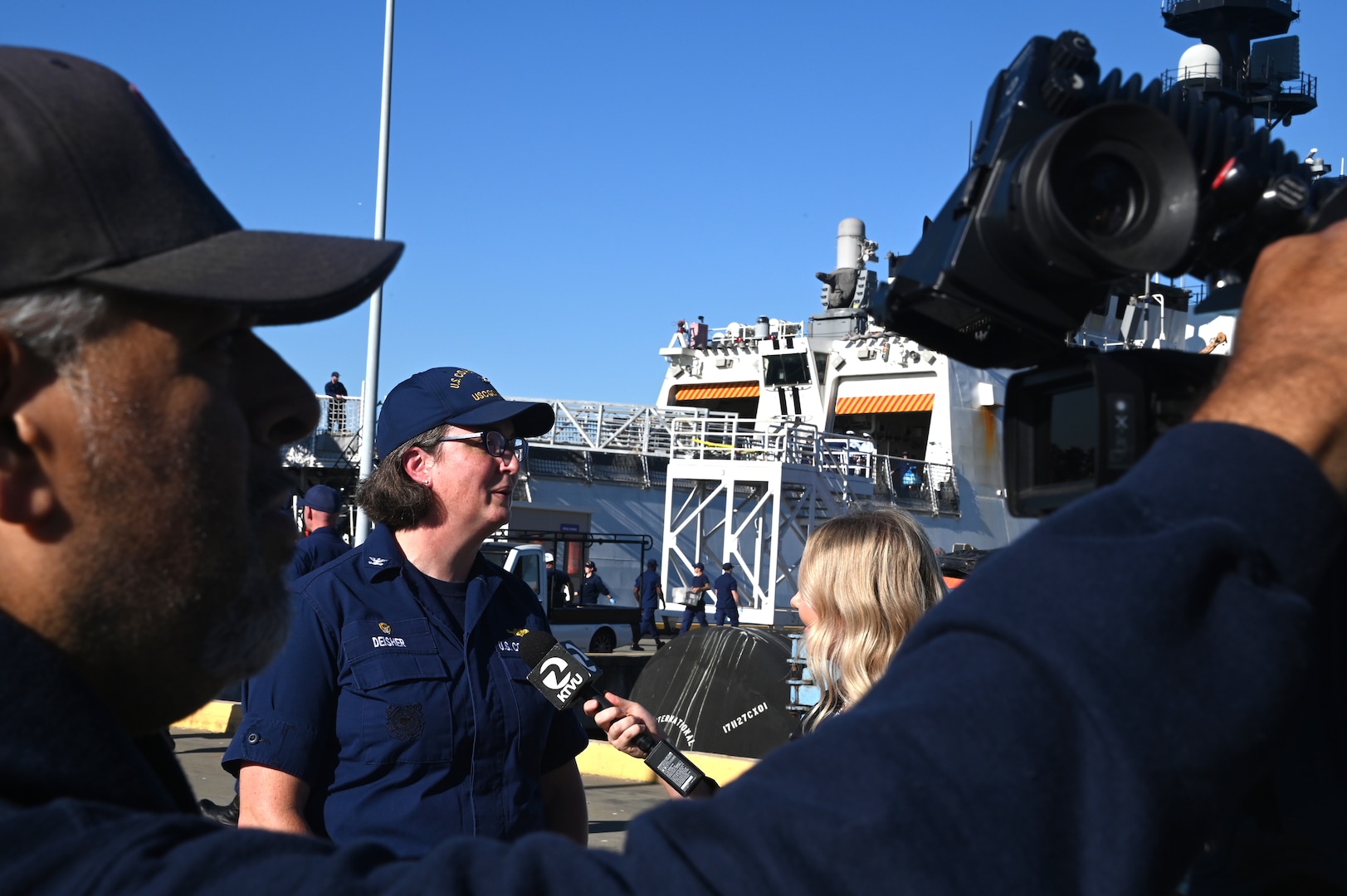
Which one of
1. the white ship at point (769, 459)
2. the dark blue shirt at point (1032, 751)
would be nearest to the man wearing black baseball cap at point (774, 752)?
the dark blue shirt at point (1032, 751)

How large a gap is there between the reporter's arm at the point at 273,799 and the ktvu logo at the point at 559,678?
65cm

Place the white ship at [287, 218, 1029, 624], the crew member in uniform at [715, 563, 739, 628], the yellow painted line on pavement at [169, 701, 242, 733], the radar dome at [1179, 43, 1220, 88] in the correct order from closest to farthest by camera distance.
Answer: the yellow painted line on pavement at [169, 701, 242, 733], the crew member in uniform at [715, 563, 739, 628], the white ship at [287, 218, 1029, 624], the radar dome at [1179, 43, 1220, 88]

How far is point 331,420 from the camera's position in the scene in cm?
3045

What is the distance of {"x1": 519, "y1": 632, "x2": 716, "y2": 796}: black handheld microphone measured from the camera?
3004mm

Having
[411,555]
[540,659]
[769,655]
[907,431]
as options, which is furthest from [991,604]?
[907,431]

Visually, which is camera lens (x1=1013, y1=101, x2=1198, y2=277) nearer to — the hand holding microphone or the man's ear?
the man's ear

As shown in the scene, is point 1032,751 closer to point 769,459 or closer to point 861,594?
point 861,594

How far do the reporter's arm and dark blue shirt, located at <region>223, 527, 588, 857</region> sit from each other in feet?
0.09

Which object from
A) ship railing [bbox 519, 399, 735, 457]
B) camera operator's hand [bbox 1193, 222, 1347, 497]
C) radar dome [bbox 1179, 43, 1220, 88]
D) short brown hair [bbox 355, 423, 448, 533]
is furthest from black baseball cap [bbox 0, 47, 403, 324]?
radar dome [bbox 1179, 43, 1220, 88]

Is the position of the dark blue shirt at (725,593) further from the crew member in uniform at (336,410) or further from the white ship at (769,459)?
the crew member in uniform at (336,410)

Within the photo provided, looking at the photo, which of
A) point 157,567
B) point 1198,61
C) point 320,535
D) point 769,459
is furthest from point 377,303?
point 1198,61

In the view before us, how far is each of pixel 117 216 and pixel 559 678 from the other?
226 cm

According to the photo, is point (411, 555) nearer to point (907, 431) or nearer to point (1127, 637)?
point (1127, 637)

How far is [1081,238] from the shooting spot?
3.45 ft
